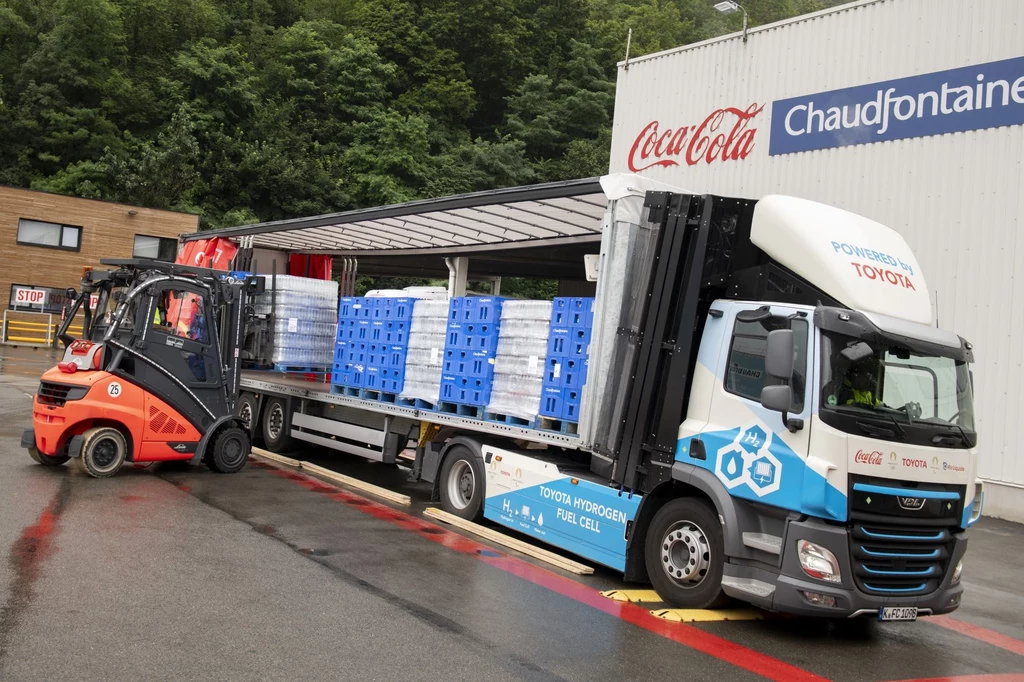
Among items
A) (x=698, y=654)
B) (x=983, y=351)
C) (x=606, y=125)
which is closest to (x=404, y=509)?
(x=698, y=654)

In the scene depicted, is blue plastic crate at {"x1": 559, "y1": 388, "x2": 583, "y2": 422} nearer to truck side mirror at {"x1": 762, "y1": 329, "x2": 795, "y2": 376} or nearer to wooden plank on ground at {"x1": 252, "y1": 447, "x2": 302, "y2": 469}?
truck side mirror at {"x1": 762, "y1": 329, "x2": 795, "y2": 376}

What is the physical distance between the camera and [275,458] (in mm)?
14055

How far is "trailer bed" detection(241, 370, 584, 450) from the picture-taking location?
347 inches

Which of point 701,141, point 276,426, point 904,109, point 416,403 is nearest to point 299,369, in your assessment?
point 276,426

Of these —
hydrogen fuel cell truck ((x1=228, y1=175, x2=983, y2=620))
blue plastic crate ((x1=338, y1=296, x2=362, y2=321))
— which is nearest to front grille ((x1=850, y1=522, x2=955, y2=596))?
hydrogen fuel cell truck ((x1=228, y1=175, x2=983, y2=620))

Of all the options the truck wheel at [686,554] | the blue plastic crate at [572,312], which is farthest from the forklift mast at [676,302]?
the blue plastic crate at [572,312]

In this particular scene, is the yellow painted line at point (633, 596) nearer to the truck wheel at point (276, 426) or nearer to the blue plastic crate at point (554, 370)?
the blue plastic crate at point (554, 370)

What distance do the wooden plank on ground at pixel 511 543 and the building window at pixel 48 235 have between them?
107ft

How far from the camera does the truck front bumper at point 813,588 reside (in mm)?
Result: 6391

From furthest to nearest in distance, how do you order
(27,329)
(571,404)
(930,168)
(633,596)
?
(27,329) < (930,168) < (571,404) < (633,596)

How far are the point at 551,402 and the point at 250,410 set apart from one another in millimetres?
Answer: 8059

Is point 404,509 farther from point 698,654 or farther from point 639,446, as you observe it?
point 698,654

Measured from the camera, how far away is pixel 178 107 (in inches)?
1864

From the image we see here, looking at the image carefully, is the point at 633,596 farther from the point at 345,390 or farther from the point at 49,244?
the point at 49,244
